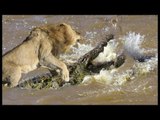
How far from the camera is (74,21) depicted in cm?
1383

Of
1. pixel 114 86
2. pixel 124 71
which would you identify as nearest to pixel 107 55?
pixel 124 71

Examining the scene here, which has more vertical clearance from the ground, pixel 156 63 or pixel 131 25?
pixel 131 25

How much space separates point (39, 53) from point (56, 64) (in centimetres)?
38

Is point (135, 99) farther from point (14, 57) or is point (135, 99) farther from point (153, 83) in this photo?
point (14, 57)

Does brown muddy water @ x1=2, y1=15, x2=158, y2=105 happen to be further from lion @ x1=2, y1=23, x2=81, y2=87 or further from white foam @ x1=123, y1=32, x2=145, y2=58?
lion @ x1=2, y1=23, x2=81, y2=87

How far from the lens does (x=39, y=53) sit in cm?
934

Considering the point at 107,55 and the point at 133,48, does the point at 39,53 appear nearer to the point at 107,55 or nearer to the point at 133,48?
the point at 107,55

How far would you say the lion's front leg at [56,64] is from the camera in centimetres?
908

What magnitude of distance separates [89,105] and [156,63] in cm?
222

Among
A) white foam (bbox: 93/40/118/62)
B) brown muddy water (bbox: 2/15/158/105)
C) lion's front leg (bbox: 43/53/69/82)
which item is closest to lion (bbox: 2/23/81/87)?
lion's front leg (bbox: 43/53/69/82)

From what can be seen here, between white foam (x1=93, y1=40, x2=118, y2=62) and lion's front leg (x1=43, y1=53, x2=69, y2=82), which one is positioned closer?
lion's front leg (x1=43, y1=53, x2=69, y2=82)

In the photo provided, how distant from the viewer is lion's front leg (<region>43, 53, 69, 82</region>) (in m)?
9.08

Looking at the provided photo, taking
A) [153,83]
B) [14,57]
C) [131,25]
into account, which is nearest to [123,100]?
[153,83]

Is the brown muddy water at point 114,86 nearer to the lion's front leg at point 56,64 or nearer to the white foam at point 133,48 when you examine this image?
the white foam at point 133,48
